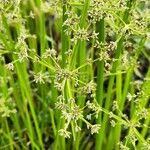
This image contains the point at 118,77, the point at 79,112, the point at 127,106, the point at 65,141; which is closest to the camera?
the point at 79,112

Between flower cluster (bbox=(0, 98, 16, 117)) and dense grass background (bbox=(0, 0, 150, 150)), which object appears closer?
dense grass background (bbox=(0, 0, 150, 150))

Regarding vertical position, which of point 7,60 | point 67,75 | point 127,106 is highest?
point 67,75

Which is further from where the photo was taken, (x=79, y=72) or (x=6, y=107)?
(x=6, y=107)

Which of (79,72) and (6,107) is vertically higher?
(79,72)

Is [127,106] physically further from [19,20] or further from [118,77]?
[19,20]

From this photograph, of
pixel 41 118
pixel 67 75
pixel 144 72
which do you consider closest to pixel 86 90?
pixel 67 75

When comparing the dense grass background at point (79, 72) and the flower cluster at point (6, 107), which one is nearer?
the dense grass background at point (79, 72)

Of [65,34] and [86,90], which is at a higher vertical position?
[65,34]

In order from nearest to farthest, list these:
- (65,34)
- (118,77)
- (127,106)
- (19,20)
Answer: (65,34), (19,20), (118,77), (127,106)
